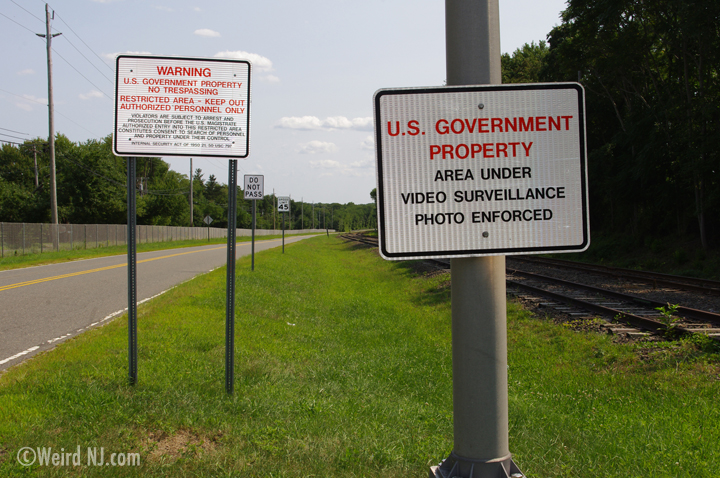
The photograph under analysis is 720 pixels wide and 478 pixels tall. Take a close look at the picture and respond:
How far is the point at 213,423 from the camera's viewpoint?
4051mm

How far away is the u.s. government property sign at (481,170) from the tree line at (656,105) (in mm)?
21818

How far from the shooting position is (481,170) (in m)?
1.81

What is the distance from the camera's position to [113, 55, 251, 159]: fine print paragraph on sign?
460 cm

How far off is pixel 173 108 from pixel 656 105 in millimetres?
26537

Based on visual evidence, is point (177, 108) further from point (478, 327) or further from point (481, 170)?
point (478, 327)

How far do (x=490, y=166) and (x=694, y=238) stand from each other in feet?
92.2

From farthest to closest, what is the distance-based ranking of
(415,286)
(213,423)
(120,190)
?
(120,190) → (415,286) → (213,423)

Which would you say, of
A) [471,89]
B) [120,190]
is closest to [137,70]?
[471,89]

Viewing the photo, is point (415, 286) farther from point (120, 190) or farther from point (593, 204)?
point (120, 190)

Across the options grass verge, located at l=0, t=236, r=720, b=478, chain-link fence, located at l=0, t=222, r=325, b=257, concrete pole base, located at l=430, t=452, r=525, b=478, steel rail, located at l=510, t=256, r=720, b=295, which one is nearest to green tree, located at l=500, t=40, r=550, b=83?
steel rail, located at l=510, t=256, r=720, b=295

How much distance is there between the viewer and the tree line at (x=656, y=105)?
68.6 feet

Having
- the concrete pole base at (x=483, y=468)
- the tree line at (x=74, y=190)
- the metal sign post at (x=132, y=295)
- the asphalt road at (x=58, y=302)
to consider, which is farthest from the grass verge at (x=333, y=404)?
the tree line at (x=74, y=190)

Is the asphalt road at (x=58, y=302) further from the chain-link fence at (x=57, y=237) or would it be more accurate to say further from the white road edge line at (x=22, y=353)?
the chain-link fence at (x=57, y=237)

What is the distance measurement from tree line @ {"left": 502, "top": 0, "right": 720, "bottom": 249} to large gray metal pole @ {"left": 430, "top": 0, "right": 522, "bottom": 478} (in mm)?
21863
